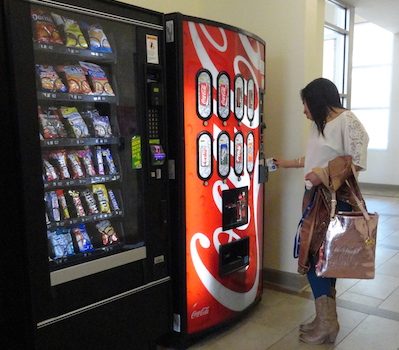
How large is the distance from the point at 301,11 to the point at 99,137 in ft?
6.09

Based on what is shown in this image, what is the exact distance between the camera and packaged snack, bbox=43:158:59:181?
1.76 m

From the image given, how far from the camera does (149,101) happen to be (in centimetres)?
202

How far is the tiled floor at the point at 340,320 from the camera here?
2373 millimetres

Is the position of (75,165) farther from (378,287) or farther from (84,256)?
(378,287)

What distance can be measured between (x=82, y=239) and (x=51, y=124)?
554 millimetres

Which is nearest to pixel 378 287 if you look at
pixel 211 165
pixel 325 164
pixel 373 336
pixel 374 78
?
pixel 373 336

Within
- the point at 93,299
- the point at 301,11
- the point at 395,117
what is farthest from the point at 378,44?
the point at 93,299

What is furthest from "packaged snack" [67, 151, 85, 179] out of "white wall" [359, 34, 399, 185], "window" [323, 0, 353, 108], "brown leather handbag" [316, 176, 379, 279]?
"white wall" [359, 34, 399, 185]

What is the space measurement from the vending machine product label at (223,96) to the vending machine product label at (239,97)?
0.23 ft

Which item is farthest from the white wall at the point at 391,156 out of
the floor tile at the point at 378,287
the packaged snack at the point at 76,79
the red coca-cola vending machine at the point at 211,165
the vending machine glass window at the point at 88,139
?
the packaged snack at the point at 76,79

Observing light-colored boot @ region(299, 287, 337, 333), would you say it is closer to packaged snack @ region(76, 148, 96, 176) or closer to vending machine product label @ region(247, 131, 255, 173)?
vending machine product label @ region(247, 131, 255, 173)

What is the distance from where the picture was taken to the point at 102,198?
2.00m

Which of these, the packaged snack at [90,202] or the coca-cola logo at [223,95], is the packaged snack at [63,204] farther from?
the coca-cola logo at [223,95]

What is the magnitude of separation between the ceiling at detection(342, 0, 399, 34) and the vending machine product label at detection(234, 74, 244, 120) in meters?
2.26
